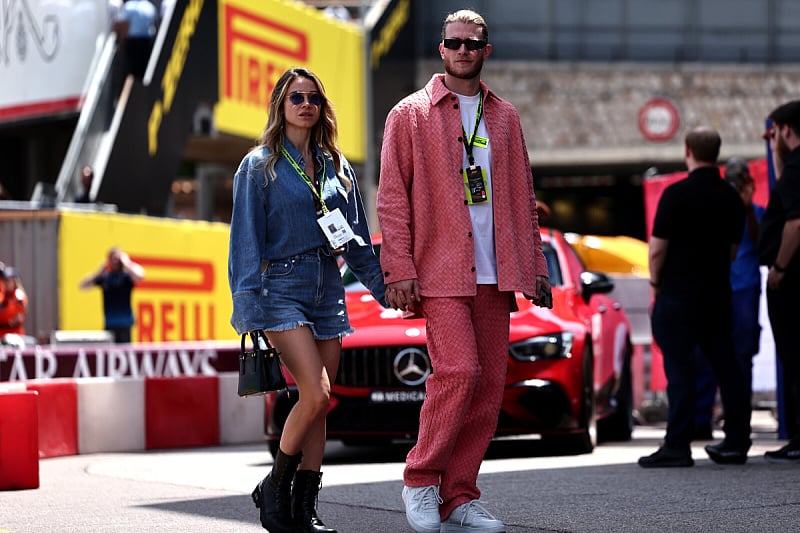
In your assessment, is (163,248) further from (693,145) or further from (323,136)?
(323,136)

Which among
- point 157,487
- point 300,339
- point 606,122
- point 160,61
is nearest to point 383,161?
point 300,339

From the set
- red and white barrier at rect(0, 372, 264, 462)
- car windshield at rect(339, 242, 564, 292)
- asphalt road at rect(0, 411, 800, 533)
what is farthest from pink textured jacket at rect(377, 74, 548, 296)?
red and white barrier at rect(0, 372, 264, 462)

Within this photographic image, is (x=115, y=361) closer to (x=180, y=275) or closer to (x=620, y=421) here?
(x=620, y=421)

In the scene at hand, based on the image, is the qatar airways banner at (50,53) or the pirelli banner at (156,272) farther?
the qatar airways banner at (50,53)

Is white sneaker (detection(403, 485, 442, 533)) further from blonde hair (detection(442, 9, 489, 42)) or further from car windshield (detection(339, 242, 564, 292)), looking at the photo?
car windshield (detection(339, 242, 564, 292))

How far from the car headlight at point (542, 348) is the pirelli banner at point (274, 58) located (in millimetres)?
12708

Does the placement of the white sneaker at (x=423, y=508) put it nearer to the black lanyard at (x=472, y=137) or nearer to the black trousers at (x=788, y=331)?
the black lanyard at (x=472, y=137)

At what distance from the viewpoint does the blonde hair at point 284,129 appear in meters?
6.23

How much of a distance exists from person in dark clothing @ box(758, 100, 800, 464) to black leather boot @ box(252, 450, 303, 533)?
12.3 ft

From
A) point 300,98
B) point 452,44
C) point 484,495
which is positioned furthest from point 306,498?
point 452,44

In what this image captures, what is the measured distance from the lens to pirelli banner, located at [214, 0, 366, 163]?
78.6ft

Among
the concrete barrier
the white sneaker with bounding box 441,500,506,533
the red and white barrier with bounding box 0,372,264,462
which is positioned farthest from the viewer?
the concrete barrier

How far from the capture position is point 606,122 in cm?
3778

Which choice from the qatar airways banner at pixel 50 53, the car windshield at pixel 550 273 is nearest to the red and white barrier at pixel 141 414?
the car windshield at pixel 550 273
